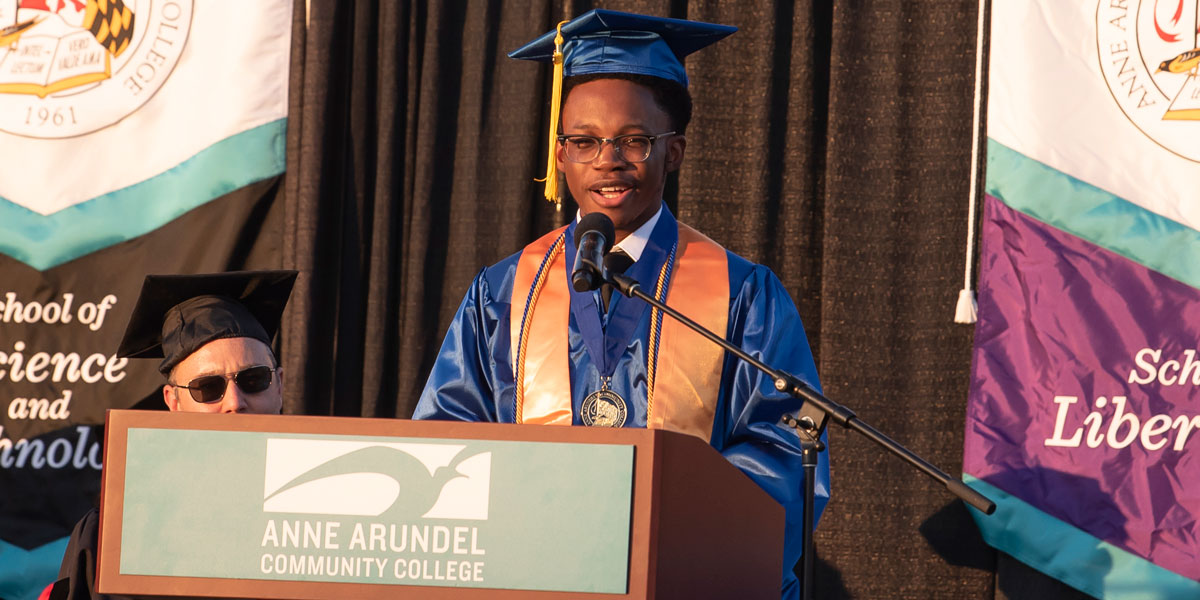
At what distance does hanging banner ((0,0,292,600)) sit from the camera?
12.1 feet

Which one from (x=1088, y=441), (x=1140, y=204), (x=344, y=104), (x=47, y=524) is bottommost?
(x=47, y=524)

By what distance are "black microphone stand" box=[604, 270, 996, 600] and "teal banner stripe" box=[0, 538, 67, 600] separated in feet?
8.49

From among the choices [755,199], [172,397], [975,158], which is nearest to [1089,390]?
[975,158]

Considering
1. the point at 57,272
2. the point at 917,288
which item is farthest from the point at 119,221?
the point at 917,288

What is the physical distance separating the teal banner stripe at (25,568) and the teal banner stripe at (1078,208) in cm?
296

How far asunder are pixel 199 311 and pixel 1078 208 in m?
2.34

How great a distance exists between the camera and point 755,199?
11.3 ft

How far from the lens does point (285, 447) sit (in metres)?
1.33

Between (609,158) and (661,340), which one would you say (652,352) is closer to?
(661,340)

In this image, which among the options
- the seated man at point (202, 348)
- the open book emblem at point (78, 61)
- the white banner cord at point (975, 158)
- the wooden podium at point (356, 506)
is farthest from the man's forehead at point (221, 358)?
the white banner cord at point (975, 158)

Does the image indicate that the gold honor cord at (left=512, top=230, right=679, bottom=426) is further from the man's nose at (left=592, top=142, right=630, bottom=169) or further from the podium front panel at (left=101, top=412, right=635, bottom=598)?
the podium front panel at (left=101, top=412, right=635, bottom=598)

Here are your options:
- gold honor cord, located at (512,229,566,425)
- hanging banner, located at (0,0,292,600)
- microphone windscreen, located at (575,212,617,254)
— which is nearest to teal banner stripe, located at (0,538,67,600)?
hanging banner, located at (0,0,292,600)

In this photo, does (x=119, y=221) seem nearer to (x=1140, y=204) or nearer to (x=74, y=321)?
(x=74, y=321)

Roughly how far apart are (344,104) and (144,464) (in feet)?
8.36
